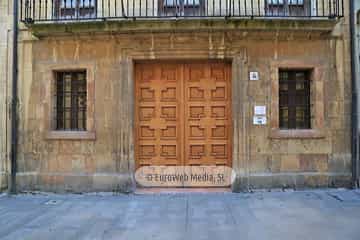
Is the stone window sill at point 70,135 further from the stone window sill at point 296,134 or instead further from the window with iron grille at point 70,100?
the stone window sill at point 296,134

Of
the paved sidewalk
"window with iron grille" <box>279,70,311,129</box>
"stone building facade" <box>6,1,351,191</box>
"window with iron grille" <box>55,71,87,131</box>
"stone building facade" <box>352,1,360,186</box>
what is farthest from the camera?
"window with iron grille" <box>55,71,87,131</box>

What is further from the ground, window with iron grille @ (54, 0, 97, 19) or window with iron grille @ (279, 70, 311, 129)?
window with iron grille @ (54, 0, 97, 19)

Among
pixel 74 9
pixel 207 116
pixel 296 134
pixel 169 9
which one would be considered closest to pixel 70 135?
pixel 74 9

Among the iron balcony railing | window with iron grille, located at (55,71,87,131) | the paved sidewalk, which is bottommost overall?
the paved sidewalk

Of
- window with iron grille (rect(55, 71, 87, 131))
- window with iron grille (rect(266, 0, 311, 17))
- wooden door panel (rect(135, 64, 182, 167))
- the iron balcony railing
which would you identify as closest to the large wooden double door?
wooden door panel (rect(135, 64, 182, 167))

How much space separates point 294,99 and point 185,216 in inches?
153

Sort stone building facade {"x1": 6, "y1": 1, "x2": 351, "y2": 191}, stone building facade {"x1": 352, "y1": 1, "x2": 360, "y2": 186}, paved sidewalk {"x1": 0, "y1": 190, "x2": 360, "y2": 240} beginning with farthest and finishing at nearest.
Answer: stone building facade {"x1": 352, "y1": 1, "x2": 360, "y2": 186}
stone building facade {"x1": 6, "y1": 1, "x2": 351, "y2": 191}
paved sidewalk {"x1": 0, "y1": 190, "x2": 360, "y2": 240}

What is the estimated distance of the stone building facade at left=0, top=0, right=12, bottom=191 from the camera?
8.28 m

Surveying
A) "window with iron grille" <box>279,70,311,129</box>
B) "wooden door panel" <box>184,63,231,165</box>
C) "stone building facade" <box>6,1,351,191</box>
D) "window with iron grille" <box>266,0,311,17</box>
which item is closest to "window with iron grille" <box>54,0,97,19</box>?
"stone building facade" <box>6,1,351,191</box>

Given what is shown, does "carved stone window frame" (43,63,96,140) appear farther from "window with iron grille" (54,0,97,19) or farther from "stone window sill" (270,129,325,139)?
"stone window sill" (270,129,325,139)

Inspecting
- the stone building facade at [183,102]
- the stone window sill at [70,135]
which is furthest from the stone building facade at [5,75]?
the stone window sill at [70,135]

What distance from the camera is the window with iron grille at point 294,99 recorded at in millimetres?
8141

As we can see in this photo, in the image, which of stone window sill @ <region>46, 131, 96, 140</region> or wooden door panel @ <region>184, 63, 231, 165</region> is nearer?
stone window sill @ <region>46, 131, 96, 140</region>

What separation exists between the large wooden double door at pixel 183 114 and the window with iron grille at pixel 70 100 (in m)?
1.24
